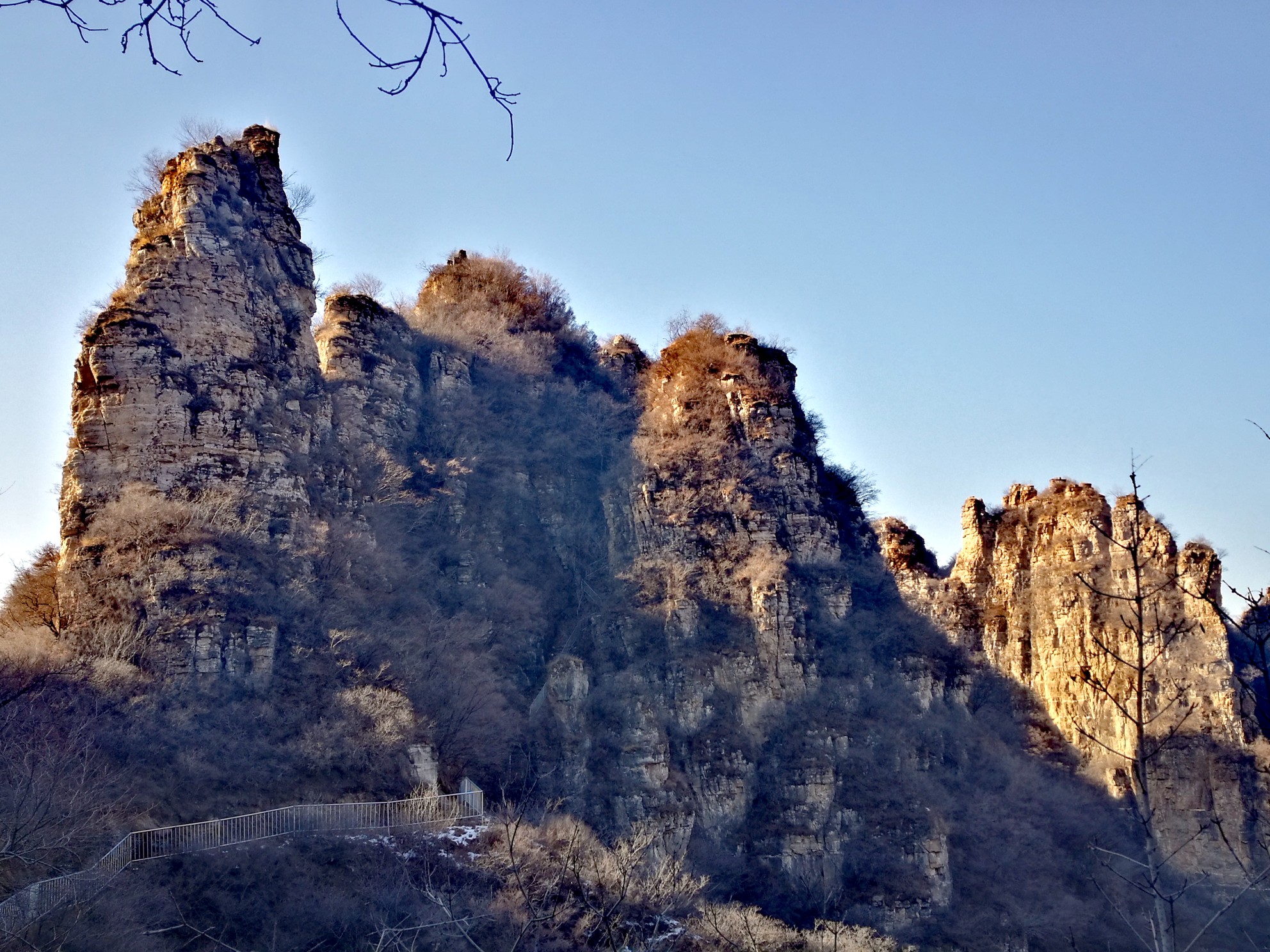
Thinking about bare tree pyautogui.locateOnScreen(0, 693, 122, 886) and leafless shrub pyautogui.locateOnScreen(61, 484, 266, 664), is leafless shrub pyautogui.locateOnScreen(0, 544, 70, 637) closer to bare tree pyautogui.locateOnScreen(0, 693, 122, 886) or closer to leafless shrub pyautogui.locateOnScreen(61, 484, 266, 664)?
leafless shrub pyautogui.locateOnScreen(61, 484, 266, 664)

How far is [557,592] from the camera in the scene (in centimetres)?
4197

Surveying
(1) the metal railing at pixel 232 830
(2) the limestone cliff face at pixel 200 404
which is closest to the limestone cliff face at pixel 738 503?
(1) the metal railing at pixel 232 830

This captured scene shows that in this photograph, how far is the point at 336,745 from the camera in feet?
97.5

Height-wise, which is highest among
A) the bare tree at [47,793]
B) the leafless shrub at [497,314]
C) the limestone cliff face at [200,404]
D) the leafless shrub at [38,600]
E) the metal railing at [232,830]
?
the leafless shrub at [497,314]

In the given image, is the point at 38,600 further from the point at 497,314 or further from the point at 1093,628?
the point at 1093,628

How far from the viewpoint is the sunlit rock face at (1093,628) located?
39688 millimetres

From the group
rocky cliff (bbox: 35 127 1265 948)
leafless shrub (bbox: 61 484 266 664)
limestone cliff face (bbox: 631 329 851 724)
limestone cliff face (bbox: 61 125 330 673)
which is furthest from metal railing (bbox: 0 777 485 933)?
limestone cliff face (bbox: 631 329 851 724)

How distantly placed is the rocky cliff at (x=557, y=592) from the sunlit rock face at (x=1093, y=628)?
0.55ft

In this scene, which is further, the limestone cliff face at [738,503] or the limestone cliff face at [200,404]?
the limestone cliff face at [738,503]

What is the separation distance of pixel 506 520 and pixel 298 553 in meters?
9.90

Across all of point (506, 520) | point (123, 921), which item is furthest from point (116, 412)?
point (123, 921)

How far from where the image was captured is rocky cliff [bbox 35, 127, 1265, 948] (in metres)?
32.2

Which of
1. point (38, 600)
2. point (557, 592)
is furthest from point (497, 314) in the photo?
point (38, 600)

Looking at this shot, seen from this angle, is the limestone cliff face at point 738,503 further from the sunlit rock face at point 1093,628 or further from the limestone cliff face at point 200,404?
the limestone cliff face at point 200,404
